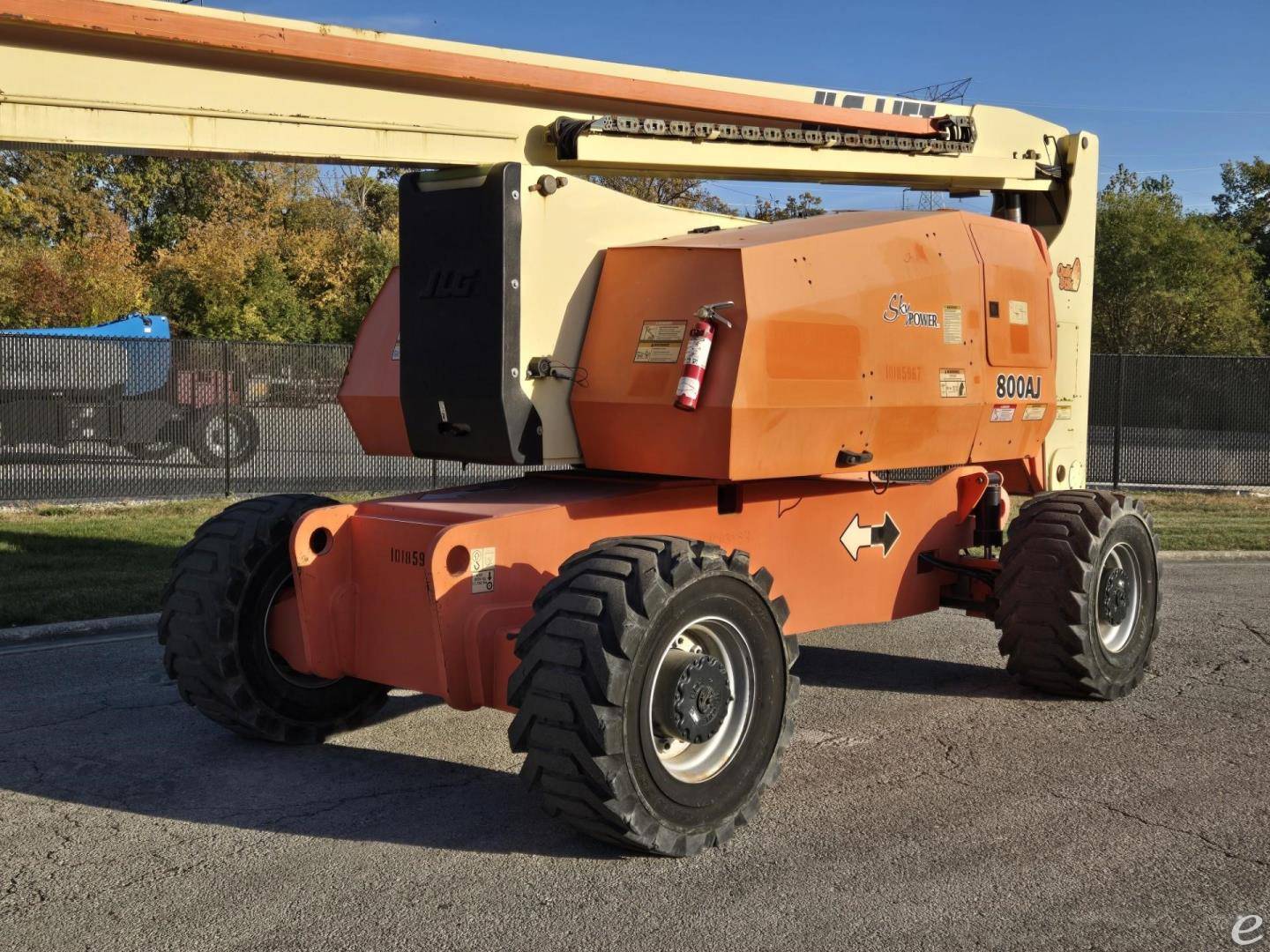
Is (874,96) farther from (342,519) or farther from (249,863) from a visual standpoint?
(249,863)

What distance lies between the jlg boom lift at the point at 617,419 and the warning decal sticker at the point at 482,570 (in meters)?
0.02

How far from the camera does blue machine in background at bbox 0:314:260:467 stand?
715 inches

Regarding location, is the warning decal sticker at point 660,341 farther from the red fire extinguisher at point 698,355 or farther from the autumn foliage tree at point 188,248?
the autumn foliage tree at point 188,248

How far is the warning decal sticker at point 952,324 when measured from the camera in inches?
292

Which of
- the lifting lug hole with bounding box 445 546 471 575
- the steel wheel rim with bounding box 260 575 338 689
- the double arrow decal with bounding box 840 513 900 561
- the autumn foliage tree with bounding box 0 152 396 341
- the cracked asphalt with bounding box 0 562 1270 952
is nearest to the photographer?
the cracked asphalt with bounding box 0 562 1270 952

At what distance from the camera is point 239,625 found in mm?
6566

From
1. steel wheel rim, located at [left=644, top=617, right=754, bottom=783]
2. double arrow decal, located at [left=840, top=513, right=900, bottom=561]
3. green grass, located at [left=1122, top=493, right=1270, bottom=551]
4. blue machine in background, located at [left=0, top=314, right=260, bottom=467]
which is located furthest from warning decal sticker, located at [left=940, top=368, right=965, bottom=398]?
blue machine in background, located at [left=0, top=314, right=260, bottom=467]

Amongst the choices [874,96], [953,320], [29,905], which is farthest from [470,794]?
[874,96]

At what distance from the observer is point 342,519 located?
6.32 m

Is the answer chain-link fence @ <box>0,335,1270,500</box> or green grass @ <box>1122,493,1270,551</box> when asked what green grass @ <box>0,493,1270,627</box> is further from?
chain-link fence @ <box>0,335,1270,500</box>

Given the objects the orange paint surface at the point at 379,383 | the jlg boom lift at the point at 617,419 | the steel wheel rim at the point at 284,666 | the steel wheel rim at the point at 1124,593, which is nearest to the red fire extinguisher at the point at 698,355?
the jlg boom lift at the point at 617,419

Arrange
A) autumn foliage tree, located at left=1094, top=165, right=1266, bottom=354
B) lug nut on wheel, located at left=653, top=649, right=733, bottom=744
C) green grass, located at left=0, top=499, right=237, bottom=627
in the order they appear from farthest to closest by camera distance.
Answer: autumn foliage tree, located at left=1094, top=165, right=1266, bottom=354 < green grass, located at left=0, top=499, right=237, bottom=627 < lug nut on wheel, located at left=653, top=649, right=733, bottom=744

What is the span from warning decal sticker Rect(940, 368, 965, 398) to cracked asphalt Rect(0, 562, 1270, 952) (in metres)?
1.78

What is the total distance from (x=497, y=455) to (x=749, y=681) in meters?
1.59
